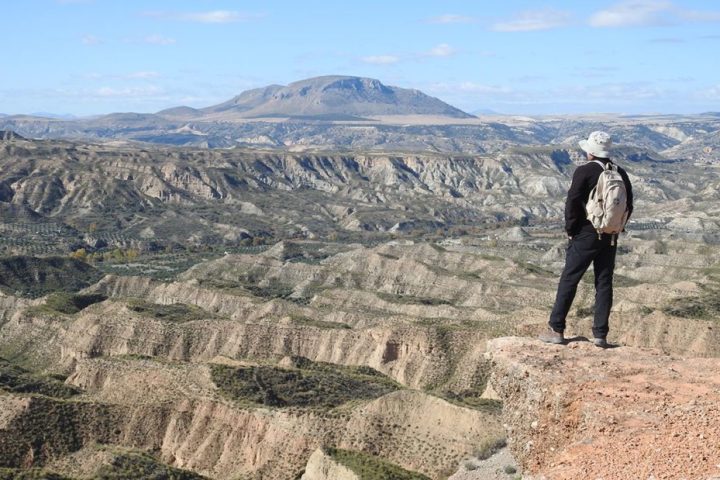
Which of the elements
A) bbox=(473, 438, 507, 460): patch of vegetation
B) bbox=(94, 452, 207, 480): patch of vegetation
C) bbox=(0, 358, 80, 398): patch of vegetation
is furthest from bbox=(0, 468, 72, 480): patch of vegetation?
bbox=(473, 438, 507, 460): patch of vegetation

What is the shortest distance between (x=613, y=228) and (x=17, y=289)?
4490 inches

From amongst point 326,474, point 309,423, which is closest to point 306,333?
point 309,423

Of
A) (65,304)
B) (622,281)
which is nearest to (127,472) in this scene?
(65,304)

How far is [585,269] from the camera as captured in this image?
14914 mm

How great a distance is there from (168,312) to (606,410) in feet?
261

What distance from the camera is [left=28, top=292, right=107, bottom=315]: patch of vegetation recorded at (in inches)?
3543

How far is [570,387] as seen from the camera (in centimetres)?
1359

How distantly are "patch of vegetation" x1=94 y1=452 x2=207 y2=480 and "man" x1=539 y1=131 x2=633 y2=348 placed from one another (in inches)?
1262

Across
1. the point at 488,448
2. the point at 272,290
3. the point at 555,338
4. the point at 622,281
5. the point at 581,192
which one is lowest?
the point at 272,290

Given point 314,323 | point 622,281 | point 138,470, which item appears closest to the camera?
point 138,470

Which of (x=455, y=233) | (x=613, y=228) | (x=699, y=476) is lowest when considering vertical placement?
(x=455, y=233)

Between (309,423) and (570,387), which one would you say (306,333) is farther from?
(570,387)

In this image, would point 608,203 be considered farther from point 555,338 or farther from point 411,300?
point 411,300

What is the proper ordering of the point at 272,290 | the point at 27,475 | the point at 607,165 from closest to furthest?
the point at 607,165
the point at 27,475
the point at 272,290
